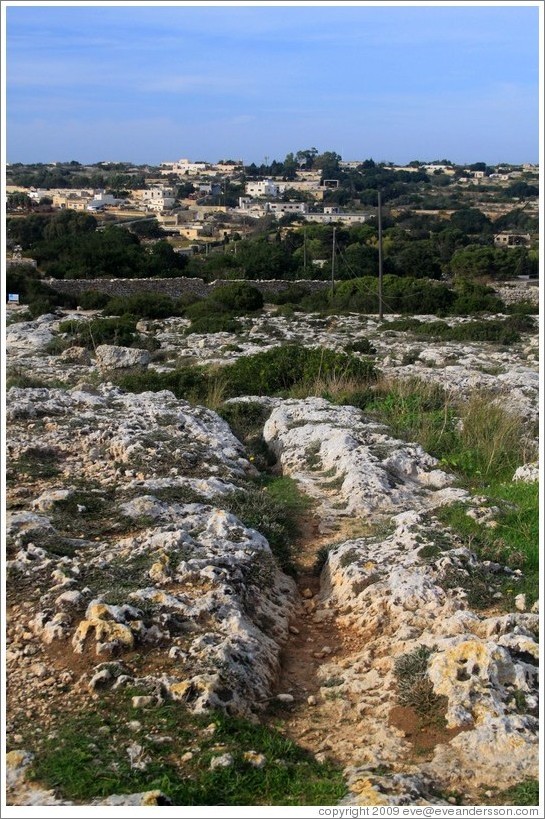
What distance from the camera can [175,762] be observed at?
11.9 feet

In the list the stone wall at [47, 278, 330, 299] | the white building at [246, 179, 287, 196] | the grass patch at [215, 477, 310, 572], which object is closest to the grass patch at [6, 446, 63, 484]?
the grass patch at [215, 477, 310, 572]

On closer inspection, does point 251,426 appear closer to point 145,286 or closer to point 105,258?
point 145,286

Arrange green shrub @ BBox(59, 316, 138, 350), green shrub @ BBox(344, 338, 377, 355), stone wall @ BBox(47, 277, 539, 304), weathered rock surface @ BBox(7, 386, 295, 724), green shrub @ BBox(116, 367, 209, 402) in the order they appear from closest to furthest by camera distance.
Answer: weathered rock surface @ BBox(7, 386, 295, 724) → green shrub @ BBox(116, 367, 209, 402) → green shrub @ BBox(344, 338, 377, 355) → green shrub @ BBox(59, 316, 138, 350) → stone wall @ BBox(47, 277, 539, 304)

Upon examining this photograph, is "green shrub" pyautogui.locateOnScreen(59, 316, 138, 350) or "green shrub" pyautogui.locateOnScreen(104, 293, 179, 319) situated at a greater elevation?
"green shrub" pyautogui.locateOnScreen(104, 293, 179, 319)

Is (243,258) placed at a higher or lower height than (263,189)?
lower

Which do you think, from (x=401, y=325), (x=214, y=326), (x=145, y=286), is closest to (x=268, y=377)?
(x=214, y=326)

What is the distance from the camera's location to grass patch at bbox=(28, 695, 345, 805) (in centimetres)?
343

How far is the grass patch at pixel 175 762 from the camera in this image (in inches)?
135

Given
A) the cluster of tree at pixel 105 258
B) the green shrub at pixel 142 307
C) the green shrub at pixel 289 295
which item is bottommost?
the green shrub at pixel 142 307

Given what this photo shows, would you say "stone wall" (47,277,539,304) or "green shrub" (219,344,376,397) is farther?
"stone wall" (47,277,539,304)

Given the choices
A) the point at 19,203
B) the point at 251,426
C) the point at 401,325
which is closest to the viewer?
the point at 251,426

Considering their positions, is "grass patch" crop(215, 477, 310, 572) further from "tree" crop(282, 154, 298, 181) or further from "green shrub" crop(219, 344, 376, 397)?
"tree" crop(282, 154, 298, 181)

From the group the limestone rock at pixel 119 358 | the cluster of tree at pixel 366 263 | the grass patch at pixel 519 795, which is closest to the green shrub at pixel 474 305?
the cluster of tree at pixel 366 263

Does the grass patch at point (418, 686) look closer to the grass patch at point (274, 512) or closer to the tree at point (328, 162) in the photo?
the grass patch at point (274, 512)
